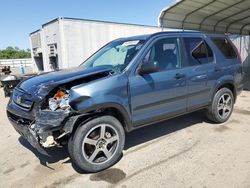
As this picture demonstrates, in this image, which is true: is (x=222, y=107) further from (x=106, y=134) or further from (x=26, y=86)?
(x=26, y=86)

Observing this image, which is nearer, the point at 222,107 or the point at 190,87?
the point at 190,87

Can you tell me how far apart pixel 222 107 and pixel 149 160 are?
2.52 meters

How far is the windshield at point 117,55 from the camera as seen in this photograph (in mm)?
3891

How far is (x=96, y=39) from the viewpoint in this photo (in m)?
12.7

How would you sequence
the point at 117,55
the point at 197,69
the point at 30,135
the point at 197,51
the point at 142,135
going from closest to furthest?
1. the point at 30,135
2. the point at 117,55
3. the point at 197,69
4. the point at 197,51
5. the point at 142,135

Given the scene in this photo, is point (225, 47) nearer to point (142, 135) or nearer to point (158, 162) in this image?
point (142, 135)

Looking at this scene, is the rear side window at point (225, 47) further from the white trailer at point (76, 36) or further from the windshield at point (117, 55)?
the white trailer at point (76, 36)

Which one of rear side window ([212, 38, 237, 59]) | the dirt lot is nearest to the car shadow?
the dirt lot

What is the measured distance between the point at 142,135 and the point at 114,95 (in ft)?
5.47

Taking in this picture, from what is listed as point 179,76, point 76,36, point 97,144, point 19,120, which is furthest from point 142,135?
point 76,36

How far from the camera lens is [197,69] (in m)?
4.54

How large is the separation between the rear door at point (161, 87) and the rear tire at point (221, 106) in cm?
102

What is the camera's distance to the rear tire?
16.8 feet

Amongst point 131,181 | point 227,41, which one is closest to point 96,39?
point 227,41
